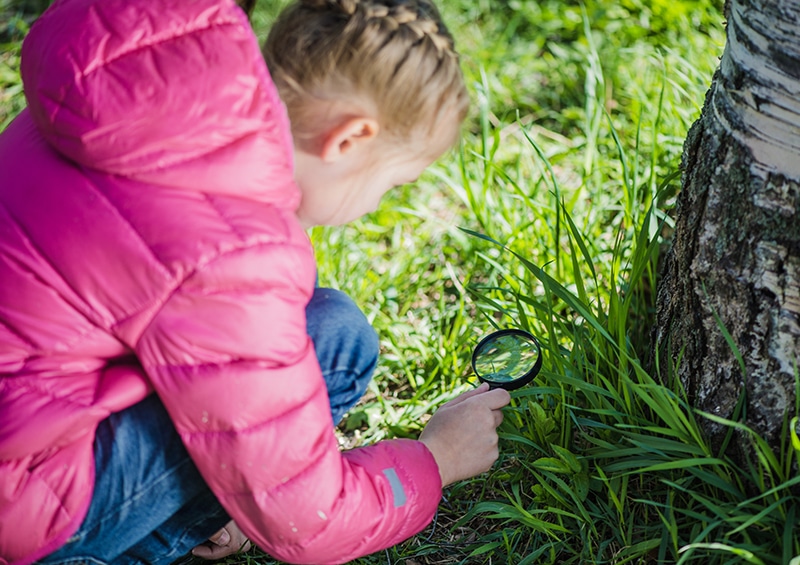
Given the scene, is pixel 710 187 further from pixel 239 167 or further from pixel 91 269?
pixel 91 269

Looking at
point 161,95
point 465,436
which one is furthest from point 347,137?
point 465,436

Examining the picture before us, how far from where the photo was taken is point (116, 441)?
1.49m

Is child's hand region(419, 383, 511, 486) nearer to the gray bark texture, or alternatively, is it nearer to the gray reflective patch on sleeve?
the gray reflective patch on sleeve

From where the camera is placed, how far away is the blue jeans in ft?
4.91

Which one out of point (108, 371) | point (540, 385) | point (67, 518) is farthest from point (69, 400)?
point (540, 385)

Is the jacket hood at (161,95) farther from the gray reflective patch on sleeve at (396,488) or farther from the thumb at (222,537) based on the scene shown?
the thumb at (222,537)

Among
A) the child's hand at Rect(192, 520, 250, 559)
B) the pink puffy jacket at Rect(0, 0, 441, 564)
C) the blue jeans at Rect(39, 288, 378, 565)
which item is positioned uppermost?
the pink puffy jacket at Rect(0, 0, 441, 564)

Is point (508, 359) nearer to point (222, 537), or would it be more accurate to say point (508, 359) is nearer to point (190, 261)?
point (222, 537)

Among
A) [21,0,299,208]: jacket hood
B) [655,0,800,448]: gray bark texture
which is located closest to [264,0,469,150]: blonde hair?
[21,0,299,208]: jacket hood

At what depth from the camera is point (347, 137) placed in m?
1.50

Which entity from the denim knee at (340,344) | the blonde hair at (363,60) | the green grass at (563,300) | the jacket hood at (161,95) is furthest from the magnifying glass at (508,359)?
the jacket hood at (161,95)

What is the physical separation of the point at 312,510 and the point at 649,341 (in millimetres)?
909

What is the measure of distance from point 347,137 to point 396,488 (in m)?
0.62

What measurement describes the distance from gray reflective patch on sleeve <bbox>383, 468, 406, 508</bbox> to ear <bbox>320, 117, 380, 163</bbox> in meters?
0.56
